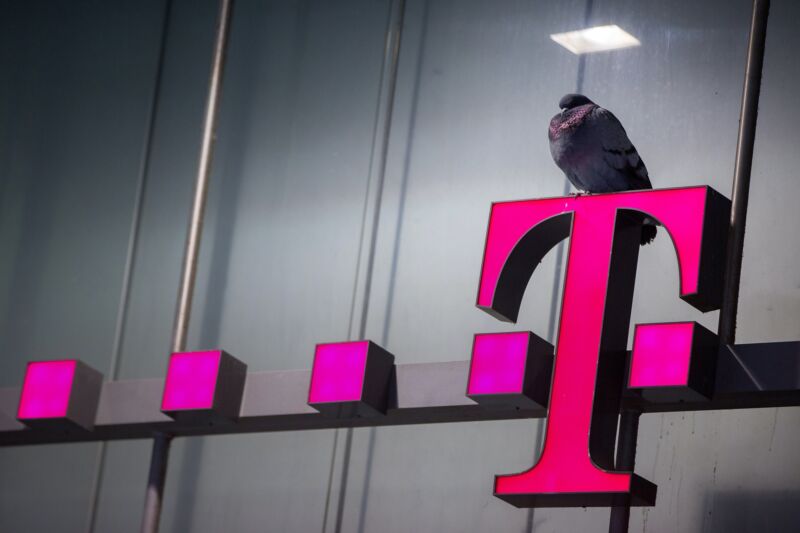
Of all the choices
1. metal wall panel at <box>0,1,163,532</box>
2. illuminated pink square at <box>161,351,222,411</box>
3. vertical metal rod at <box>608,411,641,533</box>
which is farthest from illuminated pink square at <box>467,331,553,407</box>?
metal wall panel at <box>0,1,163,532</box>

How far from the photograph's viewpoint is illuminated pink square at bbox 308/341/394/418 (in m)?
4.79

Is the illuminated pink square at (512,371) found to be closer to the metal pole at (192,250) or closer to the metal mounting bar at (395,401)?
the metal mounting bar at (395,401)

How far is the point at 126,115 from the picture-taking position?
21.6ft

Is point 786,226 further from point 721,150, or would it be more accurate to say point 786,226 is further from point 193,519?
point 193,519

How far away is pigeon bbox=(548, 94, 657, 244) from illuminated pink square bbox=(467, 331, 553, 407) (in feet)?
1.68

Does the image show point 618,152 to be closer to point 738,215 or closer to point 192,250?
point 738,215

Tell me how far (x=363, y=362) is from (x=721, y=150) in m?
1.37

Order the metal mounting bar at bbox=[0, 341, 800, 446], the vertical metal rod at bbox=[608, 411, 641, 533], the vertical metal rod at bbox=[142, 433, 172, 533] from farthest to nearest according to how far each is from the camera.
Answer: the vertical metal rod at bbox=[142, 433, 172, 533] < the vertical metal rod at bbox=[608, 411, 641, 533] < the metal mounting bar at bbox=[0, 341, 800, 446]

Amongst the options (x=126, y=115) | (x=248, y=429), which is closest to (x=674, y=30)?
(x=248, y=429)

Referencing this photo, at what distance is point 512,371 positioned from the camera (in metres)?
4.43

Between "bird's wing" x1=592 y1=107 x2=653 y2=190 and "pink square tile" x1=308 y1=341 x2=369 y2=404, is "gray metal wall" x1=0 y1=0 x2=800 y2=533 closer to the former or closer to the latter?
"bird's wing" x1=592 y1=107 x2=653 y2=190

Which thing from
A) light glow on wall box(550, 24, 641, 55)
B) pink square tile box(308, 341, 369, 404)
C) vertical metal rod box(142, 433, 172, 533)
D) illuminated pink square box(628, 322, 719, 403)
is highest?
light glow on wall box(550, 24, 641, 55)

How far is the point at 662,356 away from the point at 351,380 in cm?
106

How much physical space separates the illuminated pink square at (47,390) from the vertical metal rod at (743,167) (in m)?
2.36
